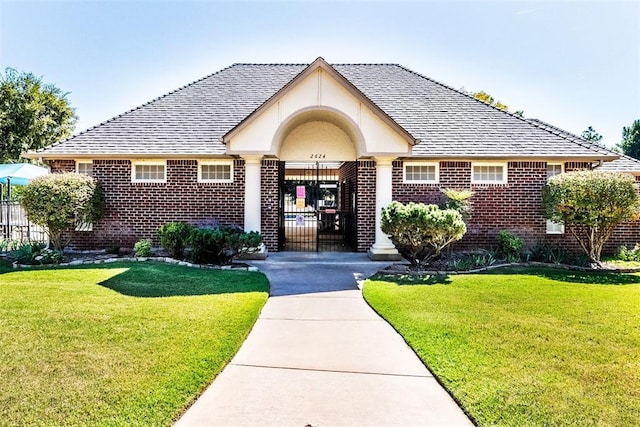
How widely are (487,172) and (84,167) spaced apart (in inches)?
518

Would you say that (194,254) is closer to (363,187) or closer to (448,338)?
(363,187)

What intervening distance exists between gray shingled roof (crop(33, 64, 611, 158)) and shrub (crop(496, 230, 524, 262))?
2.56m

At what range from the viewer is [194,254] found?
11.5m

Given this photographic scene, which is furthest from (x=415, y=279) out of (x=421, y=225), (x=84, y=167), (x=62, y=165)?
(x=62, y=165)

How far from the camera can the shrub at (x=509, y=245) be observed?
12784 millimetres

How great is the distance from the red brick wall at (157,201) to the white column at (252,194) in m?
0.67

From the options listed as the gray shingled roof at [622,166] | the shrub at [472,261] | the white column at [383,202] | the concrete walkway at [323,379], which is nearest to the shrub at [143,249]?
the concrete walkway at [323,379]

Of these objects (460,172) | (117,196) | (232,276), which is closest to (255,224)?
(232,276)

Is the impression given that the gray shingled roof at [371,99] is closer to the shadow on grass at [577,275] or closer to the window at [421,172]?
the window at [421,172]

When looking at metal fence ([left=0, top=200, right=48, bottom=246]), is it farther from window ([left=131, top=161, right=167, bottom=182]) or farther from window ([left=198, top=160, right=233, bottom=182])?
window ([left=198, top=160, right=233, bottom=182])

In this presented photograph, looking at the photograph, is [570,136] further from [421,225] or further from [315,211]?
[315,211]

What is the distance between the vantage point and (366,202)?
13750 millimetres

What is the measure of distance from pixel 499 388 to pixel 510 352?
3.76ft

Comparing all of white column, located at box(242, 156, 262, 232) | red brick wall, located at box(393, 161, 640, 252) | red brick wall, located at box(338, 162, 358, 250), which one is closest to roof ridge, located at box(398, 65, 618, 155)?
red brick wall, located at box(393, 161, 640, 252)
